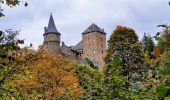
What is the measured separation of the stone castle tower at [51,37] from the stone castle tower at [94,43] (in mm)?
16829

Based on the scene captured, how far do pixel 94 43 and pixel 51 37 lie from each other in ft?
71.6

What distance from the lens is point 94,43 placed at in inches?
5276

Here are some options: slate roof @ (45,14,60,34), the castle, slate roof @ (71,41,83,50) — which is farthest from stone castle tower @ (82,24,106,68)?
slate roof @ (45,14,60,34)

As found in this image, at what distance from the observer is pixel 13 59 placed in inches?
221

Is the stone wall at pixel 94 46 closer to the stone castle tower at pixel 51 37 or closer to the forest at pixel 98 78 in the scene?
the stone castle tower at pixel 51 37

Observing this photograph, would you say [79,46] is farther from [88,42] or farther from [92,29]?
[92,29]

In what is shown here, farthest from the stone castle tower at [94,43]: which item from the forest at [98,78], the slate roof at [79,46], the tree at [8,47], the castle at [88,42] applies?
the tree at [8,47]

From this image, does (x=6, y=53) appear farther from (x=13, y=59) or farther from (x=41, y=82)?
(x=41, y=82)

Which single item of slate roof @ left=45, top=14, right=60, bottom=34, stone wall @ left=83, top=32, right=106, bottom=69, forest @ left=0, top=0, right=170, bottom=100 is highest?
slate roof @ left=45, top=14, right=60, bottom=34

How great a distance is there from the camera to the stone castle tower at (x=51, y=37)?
113 meters

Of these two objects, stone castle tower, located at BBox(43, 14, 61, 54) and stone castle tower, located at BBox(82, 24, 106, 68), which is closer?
stone castle tower, located at BBox(43, 14, 61, 54)

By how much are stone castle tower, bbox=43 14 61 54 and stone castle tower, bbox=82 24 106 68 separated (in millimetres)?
16829

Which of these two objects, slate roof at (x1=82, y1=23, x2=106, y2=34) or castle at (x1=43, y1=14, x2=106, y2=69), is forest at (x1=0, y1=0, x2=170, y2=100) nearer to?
castle at (x1=43, y1=14, x2=106, y2=69)

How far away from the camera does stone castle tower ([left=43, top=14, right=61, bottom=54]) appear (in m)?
113
